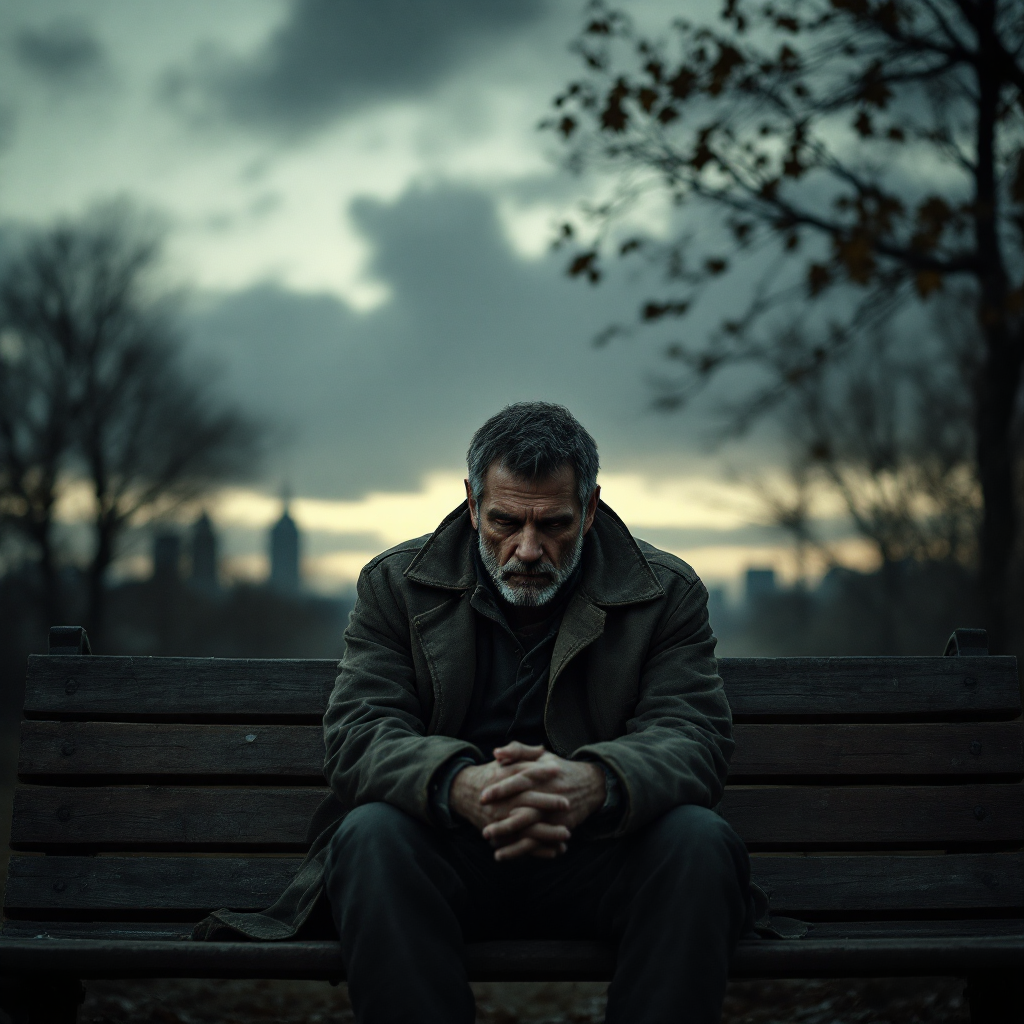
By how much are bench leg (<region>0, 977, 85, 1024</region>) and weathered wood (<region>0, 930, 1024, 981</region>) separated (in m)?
0.09

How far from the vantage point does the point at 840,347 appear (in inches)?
272

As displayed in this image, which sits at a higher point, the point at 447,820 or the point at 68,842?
the point at 447,820

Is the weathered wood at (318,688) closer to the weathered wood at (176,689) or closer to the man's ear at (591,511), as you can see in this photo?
the weathered wood at (176,689)

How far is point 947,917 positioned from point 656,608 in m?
1.39

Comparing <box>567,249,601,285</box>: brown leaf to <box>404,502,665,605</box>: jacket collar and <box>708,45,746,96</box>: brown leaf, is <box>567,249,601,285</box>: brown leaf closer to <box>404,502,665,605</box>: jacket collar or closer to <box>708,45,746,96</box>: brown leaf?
<box>708,45,746,96</box>: brown leaf

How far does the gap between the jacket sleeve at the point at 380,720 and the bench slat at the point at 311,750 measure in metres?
0.44

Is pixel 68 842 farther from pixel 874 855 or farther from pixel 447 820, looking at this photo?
pixel 874 855

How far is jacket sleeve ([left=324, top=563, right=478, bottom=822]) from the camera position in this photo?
104 inches

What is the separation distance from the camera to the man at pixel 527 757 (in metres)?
2.43

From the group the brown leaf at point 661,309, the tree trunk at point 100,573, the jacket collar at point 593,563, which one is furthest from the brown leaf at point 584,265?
the tree trunk at point 100,573

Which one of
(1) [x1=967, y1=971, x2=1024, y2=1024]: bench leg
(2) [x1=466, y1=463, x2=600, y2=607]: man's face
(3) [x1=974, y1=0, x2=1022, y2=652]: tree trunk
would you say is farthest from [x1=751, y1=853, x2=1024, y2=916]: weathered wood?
(3) [x1=974, y1=0, x2=1022, y2=652]: tree trunk

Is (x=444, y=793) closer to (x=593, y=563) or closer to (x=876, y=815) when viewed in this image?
(x=593, y=563)

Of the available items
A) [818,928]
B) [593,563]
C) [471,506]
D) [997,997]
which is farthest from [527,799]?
[997,997]

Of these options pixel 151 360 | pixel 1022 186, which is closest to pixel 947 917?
pixel 1022 186
